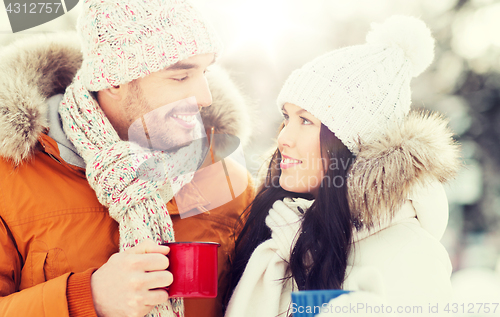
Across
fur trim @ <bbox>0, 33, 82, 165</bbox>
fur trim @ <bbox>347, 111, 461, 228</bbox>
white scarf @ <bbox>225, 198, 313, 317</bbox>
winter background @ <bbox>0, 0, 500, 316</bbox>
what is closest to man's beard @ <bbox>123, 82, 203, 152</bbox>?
fur trim @ <bbox>0, 33, 82, 165</bbox>

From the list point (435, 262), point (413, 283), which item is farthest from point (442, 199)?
point (413, 283)

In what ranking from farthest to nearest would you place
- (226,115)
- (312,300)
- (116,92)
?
(226,115) < (116,92) < (312,300)

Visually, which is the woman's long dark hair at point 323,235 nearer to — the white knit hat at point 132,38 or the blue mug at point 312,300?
the blue mug at point 312,300

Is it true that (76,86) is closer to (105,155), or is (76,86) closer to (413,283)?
(105,155)

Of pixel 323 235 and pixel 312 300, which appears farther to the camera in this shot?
pixel 323 235

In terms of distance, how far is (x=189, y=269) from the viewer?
1247 millimetres

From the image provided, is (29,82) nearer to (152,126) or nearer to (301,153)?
(152,126)

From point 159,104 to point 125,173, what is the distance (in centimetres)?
49

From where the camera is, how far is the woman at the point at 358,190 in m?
1.42

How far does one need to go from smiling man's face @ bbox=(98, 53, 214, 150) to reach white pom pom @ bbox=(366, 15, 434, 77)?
0.99 m

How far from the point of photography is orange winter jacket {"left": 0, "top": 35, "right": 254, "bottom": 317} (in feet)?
4.26

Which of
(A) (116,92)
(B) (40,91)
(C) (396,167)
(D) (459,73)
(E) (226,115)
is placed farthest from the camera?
(D) (459,73)

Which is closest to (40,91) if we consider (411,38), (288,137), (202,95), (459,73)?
(202,95)

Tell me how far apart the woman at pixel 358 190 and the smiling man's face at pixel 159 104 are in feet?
1.64
